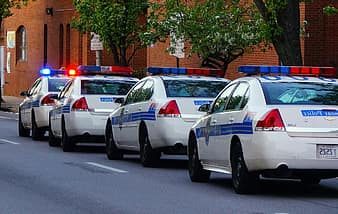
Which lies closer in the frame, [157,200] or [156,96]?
[157,200]

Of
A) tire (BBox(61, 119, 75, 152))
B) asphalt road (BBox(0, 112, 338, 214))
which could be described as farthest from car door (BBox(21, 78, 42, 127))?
asphalt road (BBox(0, 112, 338, 214))

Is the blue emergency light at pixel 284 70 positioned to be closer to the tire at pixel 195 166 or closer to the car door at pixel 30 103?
the tire at pixel 195 166

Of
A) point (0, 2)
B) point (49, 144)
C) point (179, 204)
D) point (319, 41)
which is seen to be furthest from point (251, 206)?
point (0, 2)

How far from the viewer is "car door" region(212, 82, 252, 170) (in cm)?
1340

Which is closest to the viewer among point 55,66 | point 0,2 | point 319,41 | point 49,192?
point 49,192

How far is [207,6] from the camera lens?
26.2 metres

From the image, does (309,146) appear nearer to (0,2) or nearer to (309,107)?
Answer: (309,107)

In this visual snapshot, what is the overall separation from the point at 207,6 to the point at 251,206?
14.2 metres

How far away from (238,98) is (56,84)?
11999mm

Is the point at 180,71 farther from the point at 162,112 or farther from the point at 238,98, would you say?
the point at 238,98

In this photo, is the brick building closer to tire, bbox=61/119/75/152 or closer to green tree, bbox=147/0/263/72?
green tree, bbox=147/0/263/72

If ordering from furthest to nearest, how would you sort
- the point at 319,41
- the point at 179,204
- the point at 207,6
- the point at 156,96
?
the point at 319,41
the point at 207,6
the point at 156,96
the point at 179,204

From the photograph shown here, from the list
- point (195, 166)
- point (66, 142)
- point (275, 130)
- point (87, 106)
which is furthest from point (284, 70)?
point (66, 142)

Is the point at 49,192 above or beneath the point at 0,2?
beneath
